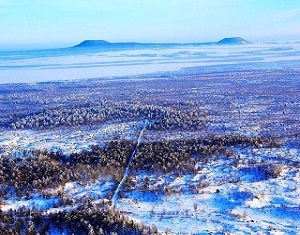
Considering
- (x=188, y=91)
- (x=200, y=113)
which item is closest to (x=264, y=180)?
(x=200, y=113)

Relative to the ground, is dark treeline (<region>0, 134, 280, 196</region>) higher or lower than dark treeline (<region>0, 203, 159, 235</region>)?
higher

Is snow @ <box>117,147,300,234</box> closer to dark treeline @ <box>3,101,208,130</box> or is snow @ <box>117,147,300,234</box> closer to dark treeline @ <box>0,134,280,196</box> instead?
dark treeline @ <box>0,134,280,196</box>

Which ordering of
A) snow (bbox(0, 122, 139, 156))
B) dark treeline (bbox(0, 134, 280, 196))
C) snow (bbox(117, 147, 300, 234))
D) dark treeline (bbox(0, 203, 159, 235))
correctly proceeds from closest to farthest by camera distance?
dark treeline (bbox(0, 203, 159, 235)) < snow (bbox(117, 147, 300, 234)) < dark treeline (bbox(0, 134, 280, 196)) < snow (bbox(0, 122, 139, 156))

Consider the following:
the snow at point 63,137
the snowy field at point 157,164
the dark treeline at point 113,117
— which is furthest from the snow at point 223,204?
the dark treeline at point 113,117

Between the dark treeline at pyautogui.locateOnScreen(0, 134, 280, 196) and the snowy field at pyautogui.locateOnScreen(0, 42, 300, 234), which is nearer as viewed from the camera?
the snowy field at pyautogui.locateOnScreen(0, 42, 300, 234)

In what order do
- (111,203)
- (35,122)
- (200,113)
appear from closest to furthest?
1. (111,203)
2. (35,122)
3. (200,113)

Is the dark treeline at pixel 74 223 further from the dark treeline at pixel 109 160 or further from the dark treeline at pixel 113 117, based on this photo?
the dark treeline at pixel 113 117

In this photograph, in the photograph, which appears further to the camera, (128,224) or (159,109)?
(159,109)

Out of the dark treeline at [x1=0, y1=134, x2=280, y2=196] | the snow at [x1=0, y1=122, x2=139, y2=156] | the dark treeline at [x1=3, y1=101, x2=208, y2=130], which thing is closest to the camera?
the dark treeline at [x1=0, y1=134, x2=280, y2=196]

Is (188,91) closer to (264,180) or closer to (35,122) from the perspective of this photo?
(35,122)

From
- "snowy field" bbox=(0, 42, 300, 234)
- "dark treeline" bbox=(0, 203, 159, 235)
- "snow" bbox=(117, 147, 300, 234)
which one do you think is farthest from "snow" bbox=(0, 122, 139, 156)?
"dark treeline" bbox=(0, 203, 159, 235)

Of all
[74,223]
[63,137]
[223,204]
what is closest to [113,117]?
[63,137]
